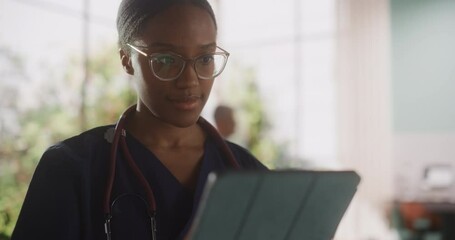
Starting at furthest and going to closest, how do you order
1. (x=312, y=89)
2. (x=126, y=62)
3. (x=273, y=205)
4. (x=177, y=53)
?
(x=312, y=89) → (x=126, y=62) → (x=177, y=53) → (x=273, y=205)

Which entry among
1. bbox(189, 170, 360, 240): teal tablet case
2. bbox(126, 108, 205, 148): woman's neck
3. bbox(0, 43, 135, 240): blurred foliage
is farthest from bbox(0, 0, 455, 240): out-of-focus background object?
bbox(189, 170, 360, 240): teal tablet case

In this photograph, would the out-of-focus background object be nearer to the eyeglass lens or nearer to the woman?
the woman

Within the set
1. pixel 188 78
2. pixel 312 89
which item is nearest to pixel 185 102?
pixel 188 78

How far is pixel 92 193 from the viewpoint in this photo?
784 mm

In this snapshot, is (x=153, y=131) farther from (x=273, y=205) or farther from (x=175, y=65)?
(x=273, y=205)

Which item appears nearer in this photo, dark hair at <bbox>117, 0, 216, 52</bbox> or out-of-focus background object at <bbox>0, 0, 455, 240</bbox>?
dark hair at <bbox>117, 0, 216, 52</bbox>

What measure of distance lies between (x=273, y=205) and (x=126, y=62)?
41cm

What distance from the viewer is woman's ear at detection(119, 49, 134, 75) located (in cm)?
87

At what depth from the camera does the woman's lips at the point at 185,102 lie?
0.79 metres

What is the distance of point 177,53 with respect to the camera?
774 millimetres

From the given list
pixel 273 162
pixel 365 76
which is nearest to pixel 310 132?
pixel 273 162

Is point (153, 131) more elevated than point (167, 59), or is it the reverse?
point (167, 59)

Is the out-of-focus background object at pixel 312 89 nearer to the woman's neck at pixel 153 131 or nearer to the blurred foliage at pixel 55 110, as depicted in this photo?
the blurred foliage at pixel 55 110

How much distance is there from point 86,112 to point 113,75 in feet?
1.36
